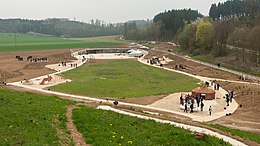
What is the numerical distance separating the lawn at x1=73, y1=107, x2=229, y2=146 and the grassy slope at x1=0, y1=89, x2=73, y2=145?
141 cm

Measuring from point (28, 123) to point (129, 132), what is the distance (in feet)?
17.2

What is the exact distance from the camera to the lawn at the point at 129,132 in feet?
52.2

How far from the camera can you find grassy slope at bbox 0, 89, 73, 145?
592 inches

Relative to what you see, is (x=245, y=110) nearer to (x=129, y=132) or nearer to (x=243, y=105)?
(x=243, y=105)

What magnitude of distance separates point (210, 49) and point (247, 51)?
25.3 metres

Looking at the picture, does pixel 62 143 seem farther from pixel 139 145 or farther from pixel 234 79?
pixel 234 79

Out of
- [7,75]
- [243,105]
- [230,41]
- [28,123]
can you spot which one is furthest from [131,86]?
[230,41]

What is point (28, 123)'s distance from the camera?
17.6m

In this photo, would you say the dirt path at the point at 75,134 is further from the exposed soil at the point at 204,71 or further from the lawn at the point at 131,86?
the exposed soil at the point at 204,71

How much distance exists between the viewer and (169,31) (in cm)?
17238

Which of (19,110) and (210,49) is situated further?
(210,49)

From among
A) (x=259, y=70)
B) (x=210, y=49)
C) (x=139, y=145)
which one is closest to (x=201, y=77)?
(x=259, y=70)

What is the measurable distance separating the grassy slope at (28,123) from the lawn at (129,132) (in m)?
1.41

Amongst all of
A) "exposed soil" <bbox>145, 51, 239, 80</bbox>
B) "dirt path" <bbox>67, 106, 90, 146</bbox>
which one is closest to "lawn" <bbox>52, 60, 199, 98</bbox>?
"exposed soil" <bbox>145, 51, 239, 80</bbox>
